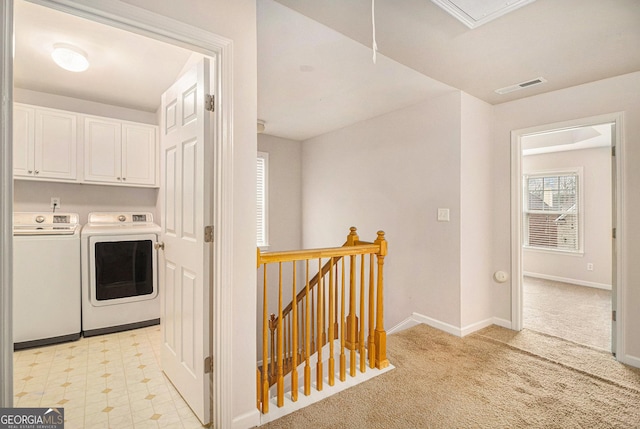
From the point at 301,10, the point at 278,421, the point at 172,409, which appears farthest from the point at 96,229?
the point at 301,10

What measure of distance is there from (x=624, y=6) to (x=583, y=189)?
4.58m

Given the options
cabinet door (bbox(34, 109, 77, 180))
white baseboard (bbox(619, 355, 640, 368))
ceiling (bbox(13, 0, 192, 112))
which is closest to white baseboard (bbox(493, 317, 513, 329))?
white baseboard (bbox(619, 355, 640, 368))

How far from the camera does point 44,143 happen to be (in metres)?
3.00

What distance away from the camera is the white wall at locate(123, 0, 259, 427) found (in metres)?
1.63

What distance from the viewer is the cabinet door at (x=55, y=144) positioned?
2.97 meters

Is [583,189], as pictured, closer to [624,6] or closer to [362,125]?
[362,125]

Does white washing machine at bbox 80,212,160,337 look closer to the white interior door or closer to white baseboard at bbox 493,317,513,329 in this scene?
the white interior door

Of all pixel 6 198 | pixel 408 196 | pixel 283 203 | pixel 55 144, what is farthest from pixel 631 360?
pixel 55 144

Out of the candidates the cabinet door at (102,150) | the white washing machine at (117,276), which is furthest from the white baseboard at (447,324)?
the cabinet door at (102,150)

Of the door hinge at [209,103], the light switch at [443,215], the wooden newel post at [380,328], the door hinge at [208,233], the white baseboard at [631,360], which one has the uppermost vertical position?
the door hinge at [209,103]

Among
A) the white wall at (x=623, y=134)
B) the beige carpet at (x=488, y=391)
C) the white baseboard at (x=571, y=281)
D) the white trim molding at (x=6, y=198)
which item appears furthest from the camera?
the white baseboard at (x=571, y=281)

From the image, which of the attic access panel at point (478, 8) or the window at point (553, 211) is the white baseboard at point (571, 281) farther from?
the attic access panel at point (478, 8)

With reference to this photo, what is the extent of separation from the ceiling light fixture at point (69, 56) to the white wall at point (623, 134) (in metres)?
3.82

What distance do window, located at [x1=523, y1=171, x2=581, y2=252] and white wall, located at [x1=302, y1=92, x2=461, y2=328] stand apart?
3910 mm
